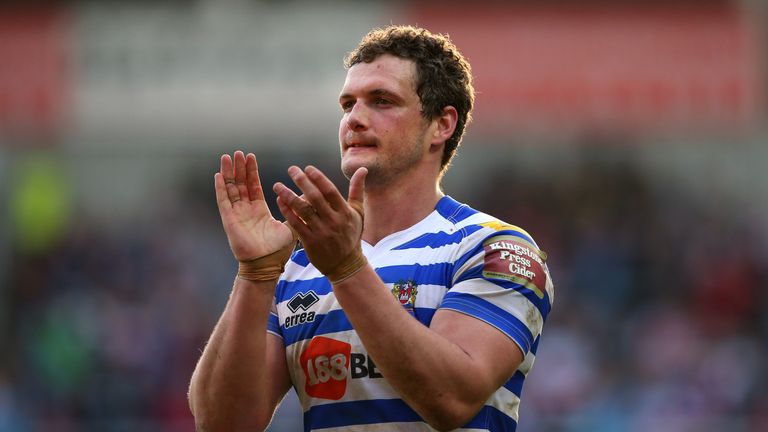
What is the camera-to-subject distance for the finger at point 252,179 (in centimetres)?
444

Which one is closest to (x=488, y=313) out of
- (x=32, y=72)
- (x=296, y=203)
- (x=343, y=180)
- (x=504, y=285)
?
→ (x=504, y=285)

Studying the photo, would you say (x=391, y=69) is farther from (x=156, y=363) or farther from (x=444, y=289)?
(x=156, y=363)

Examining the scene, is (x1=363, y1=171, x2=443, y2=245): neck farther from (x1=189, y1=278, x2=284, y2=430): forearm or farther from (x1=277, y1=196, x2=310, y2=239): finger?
(x1=277, y1=196, x2=310, y2=239): finger

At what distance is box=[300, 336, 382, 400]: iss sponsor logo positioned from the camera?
14.5ft

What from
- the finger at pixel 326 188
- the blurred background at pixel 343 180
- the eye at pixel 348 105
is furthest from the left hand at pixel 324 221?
the blurred background at pixel 343 180

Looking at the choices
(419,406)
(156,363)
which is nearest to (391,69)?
(419,406)

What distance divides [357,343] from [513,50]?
12.8 meters

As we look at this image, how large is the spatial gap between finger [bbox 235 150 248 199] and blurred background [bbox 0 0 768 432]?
7604mm

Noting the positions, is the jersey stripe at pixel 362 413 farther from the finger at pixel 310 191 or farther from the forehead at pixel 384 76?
the forehead at pixel 384 76

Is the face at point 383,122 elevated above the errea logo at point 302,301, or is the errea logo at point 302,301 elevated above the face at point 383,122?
the face at point 383,122

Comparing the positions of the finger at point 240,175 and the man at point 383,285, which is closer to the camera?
the man at point 383,285

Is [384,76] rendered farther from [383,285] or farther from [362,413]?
[362,413]

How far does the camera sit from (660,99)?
16234 mm

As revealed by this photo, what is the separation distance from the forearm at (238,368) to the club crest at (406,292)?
469mm
